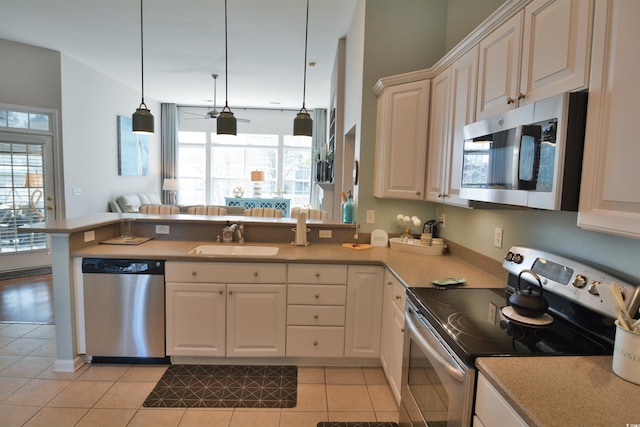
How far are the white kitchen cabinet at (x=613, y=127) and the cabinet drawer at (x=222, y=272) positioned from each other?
183cm

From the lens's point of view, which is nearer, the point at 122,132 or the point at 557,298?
the point at 557,298

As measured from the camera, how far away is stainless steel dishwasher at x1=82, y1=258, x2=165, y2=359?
2410mm

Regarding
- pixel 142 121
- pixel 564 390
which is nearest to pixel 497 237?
pixel 564 390

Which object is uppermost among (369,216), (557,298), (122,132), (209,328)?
(122,132)

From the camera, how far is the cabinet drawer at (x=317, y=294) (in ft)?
8.13

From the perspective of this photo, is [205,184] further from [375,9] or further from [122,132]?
[375,9]

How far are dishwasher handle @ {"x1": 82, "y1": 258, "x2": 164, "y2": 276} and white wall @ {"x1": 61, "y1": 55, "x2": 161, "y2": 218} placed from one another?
3.42 m

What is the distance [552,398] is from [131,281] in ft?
8.06

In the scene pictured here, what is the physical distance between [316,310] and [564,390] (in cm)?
171

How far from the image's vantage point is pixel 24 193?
15.5 ft

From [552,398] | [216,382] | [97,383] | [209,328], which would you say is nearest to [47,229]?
[97,383]

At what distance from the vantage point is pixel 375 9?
284 centimetres

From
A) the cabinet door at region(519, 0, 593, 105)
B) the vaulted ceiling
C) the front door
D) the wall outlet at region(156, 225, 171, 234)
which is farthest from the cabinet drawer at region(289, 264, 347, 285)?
the front door

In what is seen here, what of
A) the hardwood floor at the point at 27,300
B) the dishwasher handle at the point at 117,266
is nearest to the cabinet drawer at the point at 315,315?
the dishwasher handle at the point at 117,266
